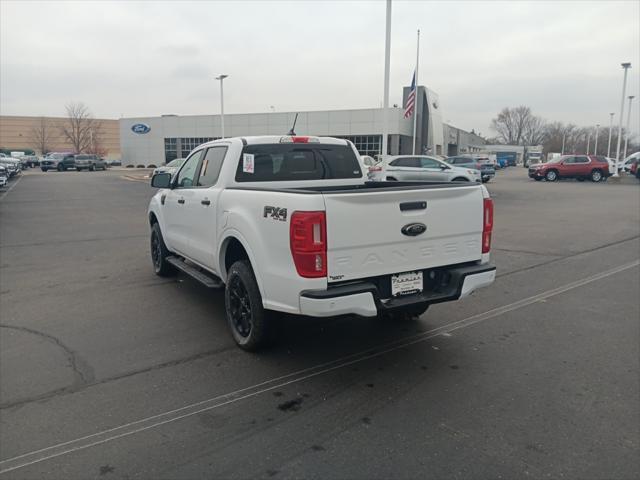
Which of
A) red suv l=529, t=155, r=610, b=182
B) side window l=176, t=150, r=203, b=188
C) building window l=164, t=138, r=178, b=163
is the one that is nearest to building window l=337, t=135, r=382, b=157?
red suv l=529, t=155, r=610, b=182

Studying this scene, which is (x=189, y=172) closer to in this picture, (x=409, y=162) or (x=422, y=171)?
(x=422, y=171)

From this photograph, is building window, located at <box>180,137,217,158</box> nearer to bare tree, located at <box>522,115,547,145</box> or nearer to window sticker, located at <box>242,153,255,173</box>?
window sticker, located at <box>242,153,255,173</box>

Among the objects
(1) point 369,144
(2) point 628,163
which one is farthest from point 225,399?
(1) point 369,144

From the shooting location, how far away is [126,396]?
3.75 m

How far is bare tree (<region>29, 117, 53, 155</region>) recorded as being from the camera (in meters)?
101

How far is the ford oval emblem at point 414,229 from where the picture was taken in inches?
155

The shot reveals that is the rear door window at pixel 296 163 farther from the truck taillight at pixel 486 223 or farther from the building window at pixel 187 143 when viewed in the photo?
the building window at pixel 187 143

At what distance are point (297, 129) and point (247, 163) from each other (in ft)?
158

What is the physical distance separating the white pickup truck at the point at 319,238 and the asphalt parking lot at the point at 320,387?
58 centimetres

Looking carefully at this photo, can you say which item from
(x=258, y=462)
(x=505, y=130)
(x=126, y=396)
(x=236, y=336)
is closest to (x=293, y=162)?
(x=236, y=336)

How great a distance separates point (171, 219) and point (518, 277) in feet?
16.4

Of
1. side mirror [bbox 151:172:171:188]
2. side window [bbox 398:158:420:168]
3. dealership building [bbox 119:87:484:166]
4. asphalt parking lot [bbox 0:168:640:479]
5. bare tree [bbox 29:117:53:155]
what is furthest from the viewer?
bare tree [bbox 29:117:53:155]

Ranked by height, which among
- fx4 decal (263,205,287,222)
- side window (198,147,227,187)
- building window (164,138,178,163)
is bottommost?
fx4 decal (263,205,287,222)

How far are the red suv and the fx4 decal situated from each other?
116 ft
